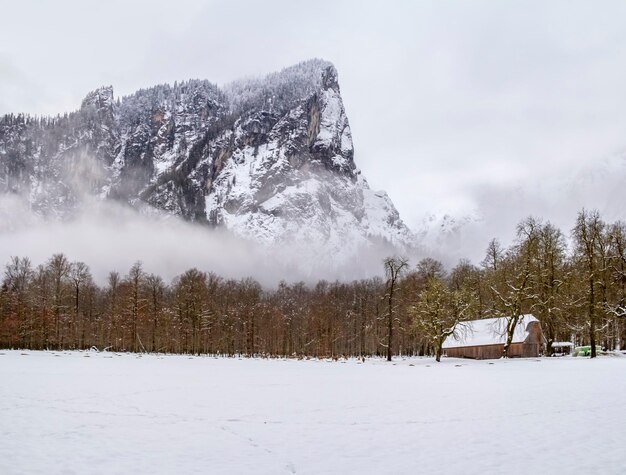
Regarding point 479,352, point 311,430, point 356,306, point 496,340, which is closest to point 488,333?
point 496,340

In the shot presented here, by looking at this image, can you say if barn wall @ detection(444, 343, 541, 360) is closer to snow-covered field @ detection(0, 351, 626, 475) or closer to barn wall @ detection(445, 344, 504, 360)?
barn wall @ detection(445, 344, 504, 360)

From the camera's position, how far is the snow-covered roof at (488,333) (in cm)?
6775

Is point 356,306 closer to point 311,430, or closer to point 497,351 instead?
point 497,351

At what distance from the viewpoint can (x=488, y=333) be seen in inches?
2832

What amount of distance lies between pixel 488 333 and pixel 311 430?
6342cm

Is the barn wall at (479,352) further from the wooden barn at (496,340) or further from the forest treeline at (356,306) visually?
the forest treeline at (356,306)

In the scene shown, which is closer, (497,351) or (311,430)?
(311,430)

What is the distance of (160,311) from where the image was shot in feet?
294

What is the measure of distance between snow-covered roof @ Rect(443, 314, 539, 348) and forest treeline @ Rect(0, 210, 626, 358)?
5.79ft

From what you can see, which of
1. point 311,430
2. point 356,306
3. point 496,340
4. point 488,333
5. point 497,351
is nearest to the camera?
point 311,430

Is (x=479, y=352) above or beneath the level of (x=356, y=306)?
beneath

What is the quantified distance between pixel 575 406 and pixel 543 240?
47.1 meters

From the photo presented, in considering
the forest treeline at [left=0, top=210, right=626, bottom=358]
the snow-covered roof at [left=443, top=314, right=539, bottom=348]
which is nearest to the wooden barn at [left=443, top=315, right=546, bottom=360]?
the snow-covered roof at [left=443, top=314, right=539, bottom=348]

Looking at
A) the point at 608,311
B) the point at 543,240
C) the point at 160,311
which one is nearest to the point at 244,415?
the point at 608,311
